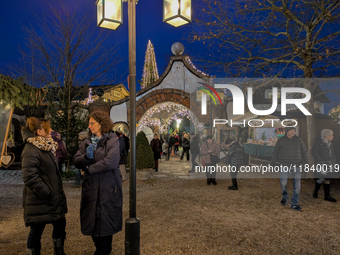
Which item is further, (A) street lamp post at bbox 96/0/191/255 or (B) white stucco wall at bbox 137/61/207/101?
(B) white stucco wall at bbox 137/61/207/101

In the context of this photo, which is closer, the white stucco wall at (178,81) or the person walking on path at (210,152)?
the person walking on path at (210,152)

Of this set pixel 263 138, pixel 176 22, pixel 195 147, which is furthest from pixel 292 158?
pixel 263 138

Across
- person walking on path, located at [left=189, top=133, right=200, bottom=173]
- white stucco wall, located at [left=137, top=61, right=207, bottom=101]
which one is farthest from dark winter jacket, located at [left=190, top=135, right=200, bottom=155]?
white stucco wall, located at [left=137, top=61, right=207, bottom=101]

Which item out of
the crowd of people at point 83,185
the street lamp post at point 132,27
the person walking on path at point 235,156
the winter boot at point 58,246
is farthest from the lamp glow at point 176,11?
the person walking on path at point 235,156

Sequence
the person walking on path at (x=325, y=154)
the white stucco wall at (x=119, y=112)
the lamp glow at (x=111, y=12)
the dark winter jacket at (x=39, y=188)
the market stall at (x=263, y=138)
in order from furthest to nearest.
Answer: the white stucco wall at (x=119, y=112), the market stall at (x=263, y=138), the person walking on path at (x=325, y=154), the lamp glow at (x=111, y=12), the dark winter jacket at (x=39, y=188)

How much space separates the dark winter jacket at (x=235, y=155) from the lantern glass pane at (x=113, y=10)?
5.44 meters

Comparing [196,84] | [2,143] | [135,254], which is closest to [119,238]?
[135,254]

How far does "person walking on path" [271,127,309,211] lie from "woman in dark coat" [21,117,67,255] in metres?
4.87

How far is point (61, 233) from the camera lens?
324 cm

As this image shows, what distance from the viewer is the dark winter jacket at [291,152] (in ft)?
19.0

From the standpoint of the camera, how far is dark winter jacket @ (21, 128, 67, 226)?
2.85m

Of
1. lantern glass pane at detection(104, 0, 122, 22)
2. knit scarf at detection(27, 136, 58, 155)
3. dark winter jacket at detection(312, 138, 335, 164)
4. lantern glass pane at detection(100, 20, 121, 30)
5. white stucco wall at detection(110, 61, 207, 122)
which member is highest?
white stucco wall at detection(110, 61, 207, 122)

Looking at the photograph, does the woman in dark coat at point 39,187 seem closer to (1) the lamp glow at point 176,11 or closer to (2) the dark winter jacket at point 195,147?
(1) the lamp glow at point 176,11

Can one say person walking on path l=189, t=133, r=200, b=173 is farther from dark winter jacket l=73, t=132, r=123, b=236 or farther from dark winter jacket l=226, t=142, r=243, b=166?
dark winter jacket l=73, t=132, r=123, b=236
